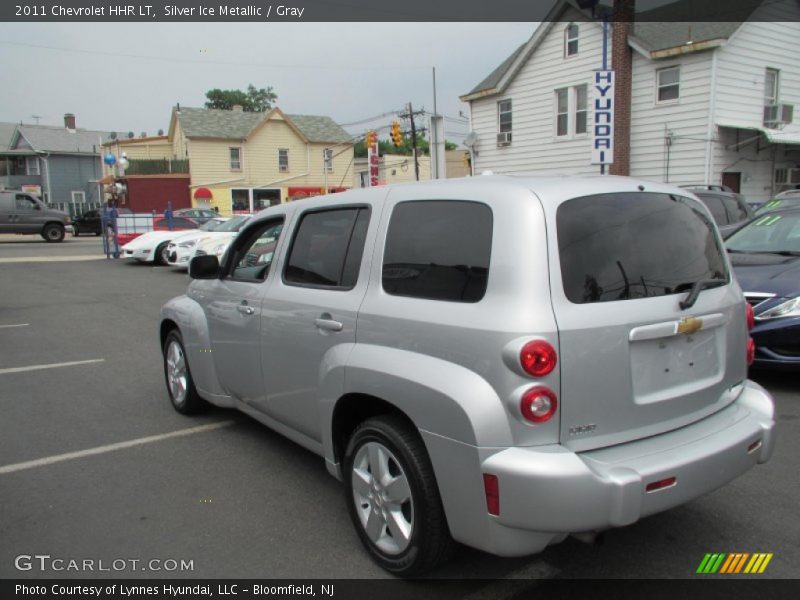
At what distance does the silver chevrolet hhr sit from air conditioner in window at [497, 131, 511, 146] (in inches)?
716

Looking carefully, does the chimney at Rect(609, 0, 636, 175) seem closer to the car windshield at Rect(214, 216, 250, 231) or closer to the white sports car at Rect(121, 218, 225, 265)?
→ the car windshield at Rect(214, 216, 250, 231)

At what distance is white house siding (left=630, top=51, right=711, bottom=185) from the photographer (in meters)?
16.0

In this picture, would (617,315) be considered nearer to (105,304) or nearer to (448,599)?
(448,599)

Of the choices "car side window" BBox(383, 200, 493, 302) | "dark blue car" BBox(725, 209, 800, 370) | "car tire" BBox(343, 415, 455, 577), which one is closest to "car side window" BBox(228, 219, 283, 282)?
"car side window" BBox(383, 200, 493, 302)

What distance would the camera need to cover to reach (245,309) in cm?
406

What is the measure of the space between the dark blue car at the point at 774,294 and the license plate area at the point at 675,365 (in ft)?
9.47

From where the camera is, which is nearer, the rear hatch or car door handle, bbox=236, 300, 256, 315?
the rear hatch

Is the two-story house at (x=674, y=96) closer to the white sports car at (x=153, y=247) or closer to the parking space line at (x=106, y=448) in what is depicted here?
the white sports car at (x=153, y=247)

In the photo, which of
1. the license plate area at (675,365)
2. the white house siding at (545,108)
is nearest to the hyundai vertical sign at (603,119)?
the white house siding at (545,108)

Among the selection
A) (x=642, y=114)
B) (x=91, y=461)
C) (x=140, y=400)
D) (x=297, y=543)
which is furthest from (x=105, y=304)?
(x=642, y=114)

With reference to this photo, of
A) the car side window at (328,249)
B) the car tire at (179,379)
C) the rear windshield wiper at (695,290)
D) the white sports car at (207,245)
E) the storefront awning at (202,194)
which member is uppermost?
the storefront awning at (202,194)

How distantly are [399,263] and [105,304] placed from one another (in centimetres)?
992

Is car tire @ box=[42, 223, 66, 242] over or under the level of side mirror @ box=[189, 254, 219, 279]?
under

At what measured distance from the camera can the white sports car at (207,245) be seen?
15.3 meters
